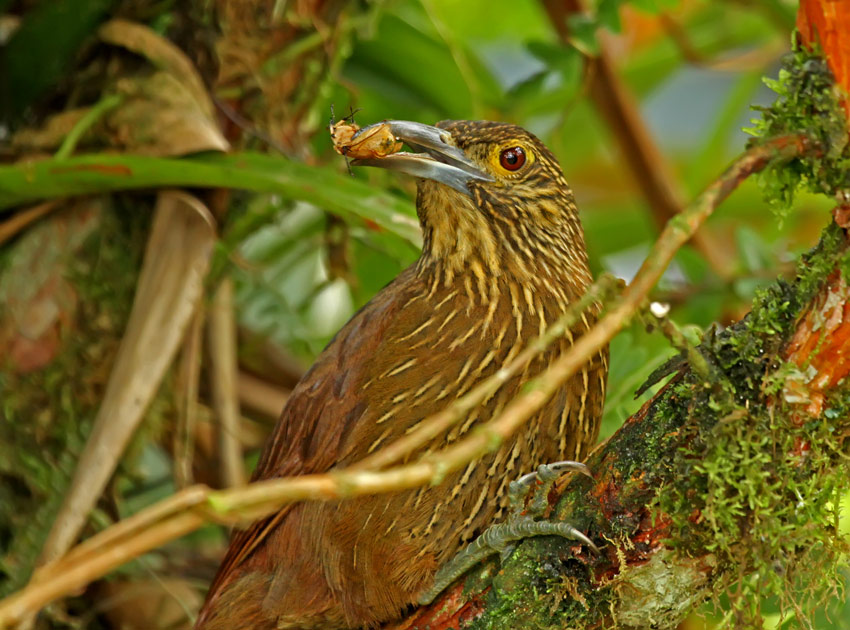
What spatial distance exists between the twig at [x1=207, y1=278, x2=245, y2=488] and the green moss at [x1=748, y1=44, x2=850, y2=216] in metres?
1.75

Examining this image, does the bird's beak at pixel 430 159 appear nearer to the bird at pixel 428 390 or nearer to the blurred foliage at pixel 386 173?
the bird at pixel 428 390

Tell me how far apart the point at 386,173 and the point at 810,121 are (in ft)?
5.29

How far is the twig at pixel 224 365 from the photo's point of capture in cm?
292

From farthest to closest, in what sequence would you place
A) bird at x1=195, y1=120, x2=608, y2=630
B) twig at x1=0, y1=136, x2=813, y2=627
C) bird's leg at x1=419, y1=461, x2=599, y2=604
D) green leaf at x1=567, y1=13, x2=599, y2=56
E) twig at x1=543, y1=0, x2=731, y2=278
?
twig at x1=543, y1=0, x2=731, y2=278 → green leaf at x1=567, y1=13, x2=599, y2=56 → bird at x1=195, y1=120, x2=608, y2=630 → bird's leg at x1=419, y1=461, x2=599, y2=604 → twig at x1=0, y1=136, x2=813, y2=627

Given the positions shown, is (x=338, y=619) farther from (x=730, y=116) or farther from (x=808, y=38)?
(x=730, y=116)

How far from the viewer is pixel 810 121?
1380mm

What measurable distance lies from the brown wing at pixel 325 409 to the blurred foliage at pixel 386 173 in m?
0.24

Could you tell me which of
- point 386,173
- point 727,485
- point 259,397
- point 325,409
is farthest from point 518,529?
point 259,397

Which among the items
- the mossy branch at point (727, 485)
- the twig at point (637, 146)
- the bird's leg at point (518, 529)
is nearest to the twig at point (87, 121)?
the bird's leg at point (518, 529)

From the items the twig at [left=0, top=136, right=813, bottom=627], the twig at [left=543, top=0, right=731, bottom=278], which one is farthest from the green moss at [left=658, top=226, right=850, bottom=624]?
the twig at [left=543, top=0, right=731, bottom=278]

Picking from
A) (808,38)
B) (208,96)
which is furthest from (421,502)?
(208,96)

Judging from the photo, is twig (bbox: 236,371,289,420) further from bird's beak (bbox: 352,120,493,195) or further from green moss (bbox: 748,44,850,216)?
green moss (bbox: 748,44,850,216)

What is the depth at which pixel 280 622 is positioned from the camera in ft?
6.89

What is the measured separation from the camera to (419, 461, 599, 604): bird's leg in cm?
166
